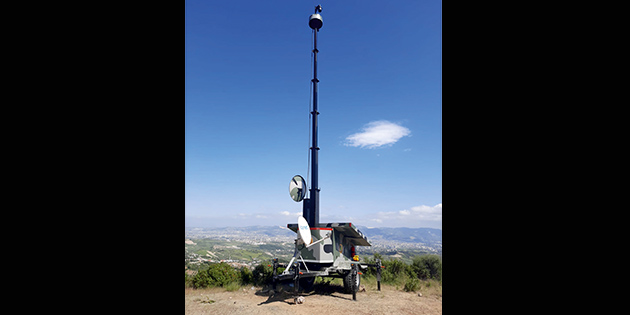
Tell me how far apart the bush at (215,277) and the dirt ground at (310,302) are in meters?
0.30

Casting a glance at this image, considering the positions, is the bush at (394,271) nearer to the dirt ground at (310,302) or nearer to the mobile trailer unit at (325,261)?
the dirt ground at (310,302)

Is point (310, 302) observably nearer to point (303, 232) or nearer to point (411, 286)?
point (303, 232)

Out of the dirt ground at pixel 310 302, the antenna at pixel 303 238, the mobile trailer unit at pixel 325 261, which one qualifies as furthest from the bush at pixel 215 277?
the antenna at pixel 303 238

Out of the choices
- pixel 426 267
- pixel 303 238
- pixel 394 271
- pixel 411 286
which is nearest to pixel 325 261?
pixel 303 238

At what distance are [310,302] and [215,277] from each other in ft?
12.9

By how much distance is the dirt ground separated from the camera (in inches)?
315

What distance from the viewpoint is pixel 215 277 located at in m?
10.7

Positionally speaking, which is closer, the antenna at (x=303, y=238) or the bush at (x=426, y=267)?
the antenna at (x=303, y=238)

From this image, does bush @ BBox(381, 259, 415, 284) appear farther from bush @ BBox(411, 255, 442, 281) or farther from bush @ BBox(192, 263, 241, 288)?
bush @ BBox(192, 263, 241, 288)

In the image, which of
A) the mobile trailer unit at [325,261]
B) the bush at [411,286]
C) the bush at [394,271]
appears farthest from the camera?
the bush at [394,271]

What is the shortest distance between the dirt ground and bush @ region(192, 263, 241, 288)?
0.30m

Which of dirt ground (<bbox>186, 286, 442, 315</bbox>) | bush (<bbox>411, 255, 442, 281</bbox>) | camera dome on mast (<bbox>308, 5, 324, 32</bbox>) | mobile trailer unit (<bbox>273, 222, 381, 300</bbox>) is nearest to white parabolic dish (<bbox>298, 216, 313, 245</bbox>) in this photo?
mobile trailer unit (<bbox>273, 222, 381, 300</bbox>)

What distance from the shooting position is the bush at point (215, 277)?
34.7 feet
